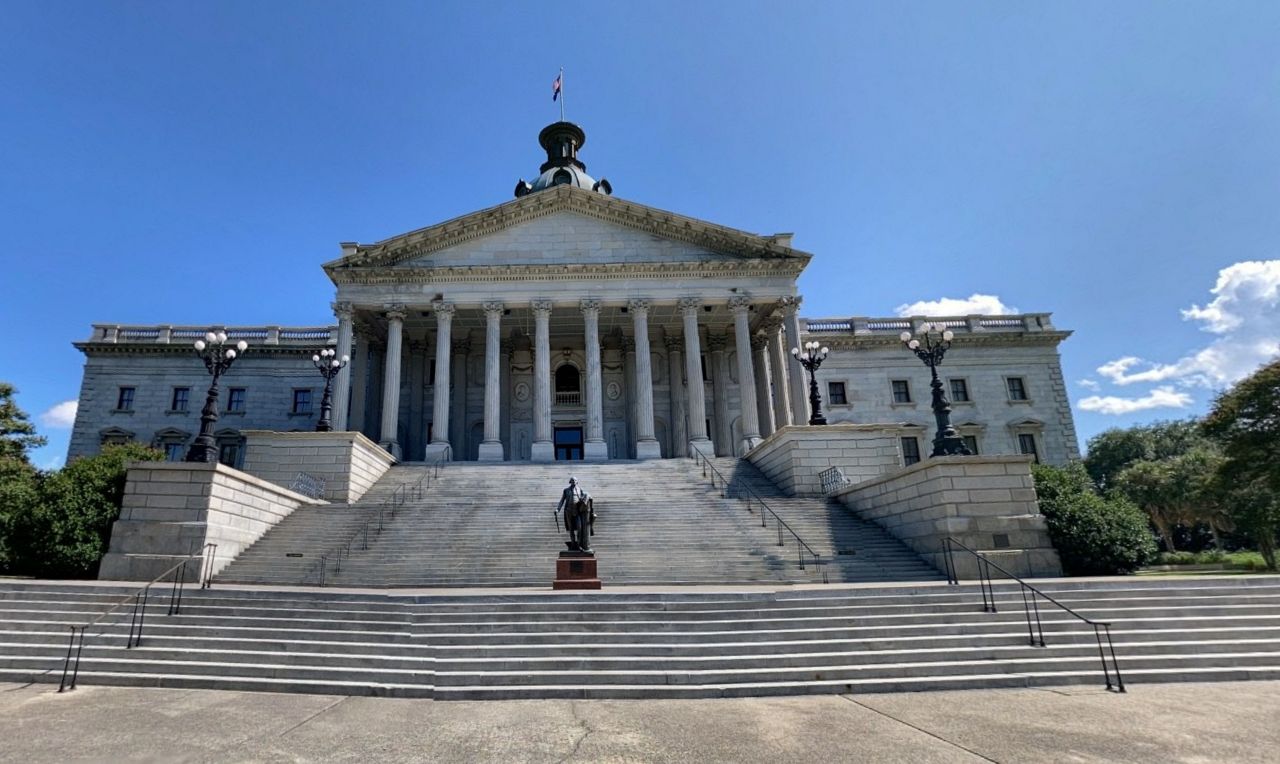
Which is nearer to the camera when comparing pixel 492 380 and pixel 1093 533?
pixel 1093 533

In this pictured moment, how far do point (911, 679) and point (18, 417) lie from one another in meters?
44.3

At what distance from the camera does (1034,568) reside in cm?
1488

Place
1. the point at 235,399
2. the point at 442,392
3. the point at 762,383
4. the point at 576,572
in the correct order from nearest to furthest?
1. the point at 576,572
2. the point at 442,392
3. the point at 762,383
4. the point at 235,399

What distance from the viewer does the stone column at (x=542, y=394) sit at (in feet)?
96.8

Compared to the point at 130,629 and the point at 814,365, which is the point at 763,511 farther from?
the point at 130,629

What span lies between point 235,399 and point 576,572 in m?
36.1

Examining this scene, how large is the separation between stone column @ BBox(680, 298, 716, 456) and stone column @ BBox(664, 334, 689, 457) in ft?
14.8

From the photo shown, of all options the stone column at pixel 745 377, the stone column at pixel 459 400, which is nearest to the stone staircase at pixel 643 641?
the stone column at pixel 745 377

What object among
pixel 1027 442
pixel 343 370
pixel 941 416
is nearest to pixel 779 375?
pixel 941 416

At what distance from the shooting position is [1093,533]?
59.3ft

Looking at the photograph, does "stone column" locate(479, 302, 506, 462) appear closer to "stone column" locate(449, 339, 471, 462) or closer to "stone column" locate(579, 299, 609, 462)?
"stone column" locate(579, 299, 609, 462)

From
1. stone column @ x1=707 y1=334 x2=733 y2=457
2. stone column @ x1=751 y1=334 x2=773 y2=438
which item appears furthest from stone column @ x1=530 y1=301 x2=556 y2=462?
stone column @ x1=751 y1=334 x2=773 y2=438

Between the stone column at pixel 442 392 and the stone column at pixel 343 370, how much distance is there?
409 centimetres

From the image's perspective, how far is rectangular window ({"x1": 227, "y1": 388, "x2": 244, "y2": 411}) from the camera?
1563 inches
